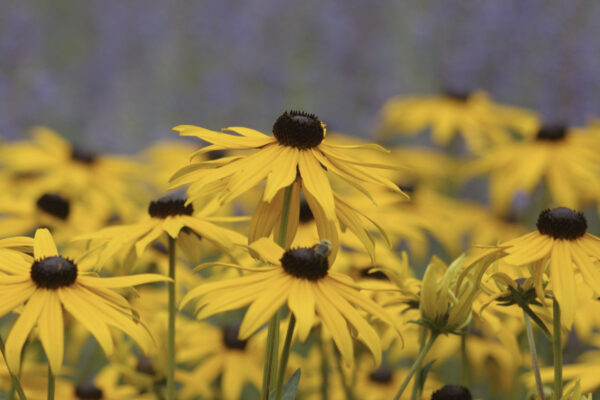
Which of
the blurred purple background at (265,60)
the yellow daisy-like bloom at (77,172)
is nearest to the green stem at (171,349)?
the yellow daisy-like bloom at (77,172)

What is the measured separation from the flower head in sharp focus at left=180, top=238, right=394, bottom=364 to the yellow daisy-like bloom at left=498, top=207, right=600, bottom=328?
19 cm

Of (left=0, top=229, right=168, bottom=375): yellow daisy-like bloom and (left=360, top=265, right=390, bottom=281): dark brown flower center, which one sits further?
(left=360, top=265, right=390, bottom=281): dark brown flower center

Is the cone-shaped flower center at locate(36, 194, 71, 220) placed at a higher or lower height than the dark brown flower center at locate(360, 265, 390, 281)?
higher

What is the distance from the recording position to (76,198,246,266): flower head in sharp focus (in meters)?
1.26

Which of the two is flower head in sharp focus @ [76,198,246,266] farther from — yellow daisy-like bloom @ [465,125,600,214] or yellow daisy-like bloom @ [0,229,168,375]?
yellow daisy-like bloom @ [465,125,600,214]

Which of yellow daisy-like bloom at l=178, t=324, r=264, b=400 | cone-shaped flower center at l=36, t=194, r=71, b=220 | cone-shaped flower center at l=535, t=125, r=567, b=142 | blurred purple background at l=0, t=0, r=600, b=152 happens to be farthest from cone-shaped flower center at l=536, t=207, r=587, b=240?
blurred purple background at l=0, t=0, r=600, b=152

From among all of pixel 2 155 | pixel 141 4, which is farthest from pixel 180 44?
pixel 2 155

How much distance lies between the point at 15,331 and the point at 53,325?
0.04 metres

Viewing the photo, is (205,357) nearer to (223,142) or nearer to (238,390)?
(238,390)

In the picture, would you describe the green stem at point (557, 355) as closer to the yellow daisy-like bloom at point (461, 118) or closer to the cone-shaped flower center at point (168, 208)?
the cone-shaped flower center at point (168, 208)

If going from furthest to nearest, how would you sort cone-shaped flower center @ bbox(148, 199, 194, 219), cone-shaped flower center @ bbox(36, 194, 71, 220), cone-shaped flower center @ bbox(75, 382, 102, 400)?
1. cone-shaped flower center @ bbox(36, 194, 71, 220)
2. cone-shaped flower center @ bbox(75, 382, 102, 400)
3. cone-shaped flower center @ bbox(148, 199, 194, 219)

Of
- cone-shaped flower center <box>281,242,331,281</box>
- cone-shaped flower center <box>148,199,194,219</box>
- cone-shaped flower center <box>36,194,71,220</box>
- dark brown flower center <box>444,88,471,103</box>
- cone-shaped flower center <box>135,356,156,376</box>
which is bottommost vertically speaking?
cone-shaped flower center <box>281,242,331,281</box>

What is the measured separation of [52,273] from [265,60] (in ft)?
19.4

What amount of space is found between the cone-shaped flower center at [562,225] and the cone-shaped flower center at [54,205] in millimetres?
1398
